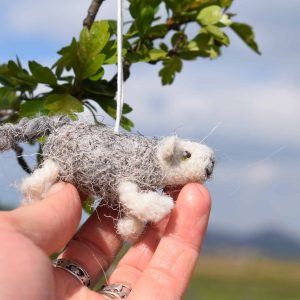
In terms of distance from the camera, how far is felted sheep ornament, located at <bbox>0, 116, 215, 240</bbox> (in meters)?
0.82

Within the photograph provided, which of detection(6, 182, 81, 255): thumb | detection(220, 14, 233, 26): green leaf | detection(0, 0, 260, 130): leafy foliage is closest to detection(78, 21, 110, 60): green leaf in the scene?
detection(0, 0, 260, 130): leafy foliage

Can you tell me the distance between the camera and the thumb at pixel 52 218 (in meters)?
0.76

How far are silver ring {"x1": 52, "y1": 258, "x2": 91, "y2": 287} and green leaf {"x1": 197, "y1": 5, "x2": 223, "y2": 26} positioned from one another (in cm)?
58

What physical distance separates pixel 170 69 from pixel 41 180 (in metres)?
0.51

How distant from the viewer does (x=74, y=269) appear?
0.88 metres

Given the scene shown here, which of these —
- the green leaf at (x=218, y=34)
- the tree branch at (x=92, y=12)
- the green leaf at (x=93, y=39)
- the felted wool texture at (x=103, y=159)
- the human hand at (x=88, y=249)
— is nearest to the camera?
the human hand at (x=88, y=249)

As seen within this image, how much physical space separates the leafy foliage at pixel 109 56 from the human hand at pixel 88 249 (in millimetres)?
195

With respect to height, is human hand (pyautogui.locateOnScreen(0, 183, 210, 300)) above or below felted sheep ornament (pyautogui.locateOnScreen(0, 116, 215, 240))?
below

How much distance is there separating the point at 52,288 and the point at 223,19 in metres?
0.69

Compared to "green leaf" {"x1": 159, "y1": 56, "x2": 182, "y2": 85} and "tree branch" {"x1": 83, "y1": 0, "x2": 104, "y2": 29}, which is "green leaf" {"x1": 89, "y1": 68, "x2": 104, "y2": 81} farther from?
"green leaf" {"x1": 159, "y1": 56, "x2": 182, "y2": 85}

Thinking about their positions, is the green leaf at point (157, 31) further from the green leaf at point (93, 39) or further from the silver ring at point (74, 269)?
the silver ring at point (74, 269)

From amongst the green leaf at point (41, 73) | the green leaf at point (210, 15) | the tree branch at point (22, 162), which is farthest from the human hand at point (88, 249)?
the green leaf at point (210, 15)

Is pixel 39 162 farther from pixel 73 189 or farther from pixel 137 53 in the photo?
pixel 137 53

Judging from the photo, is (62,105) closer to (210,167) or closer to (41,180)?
(41,180)
